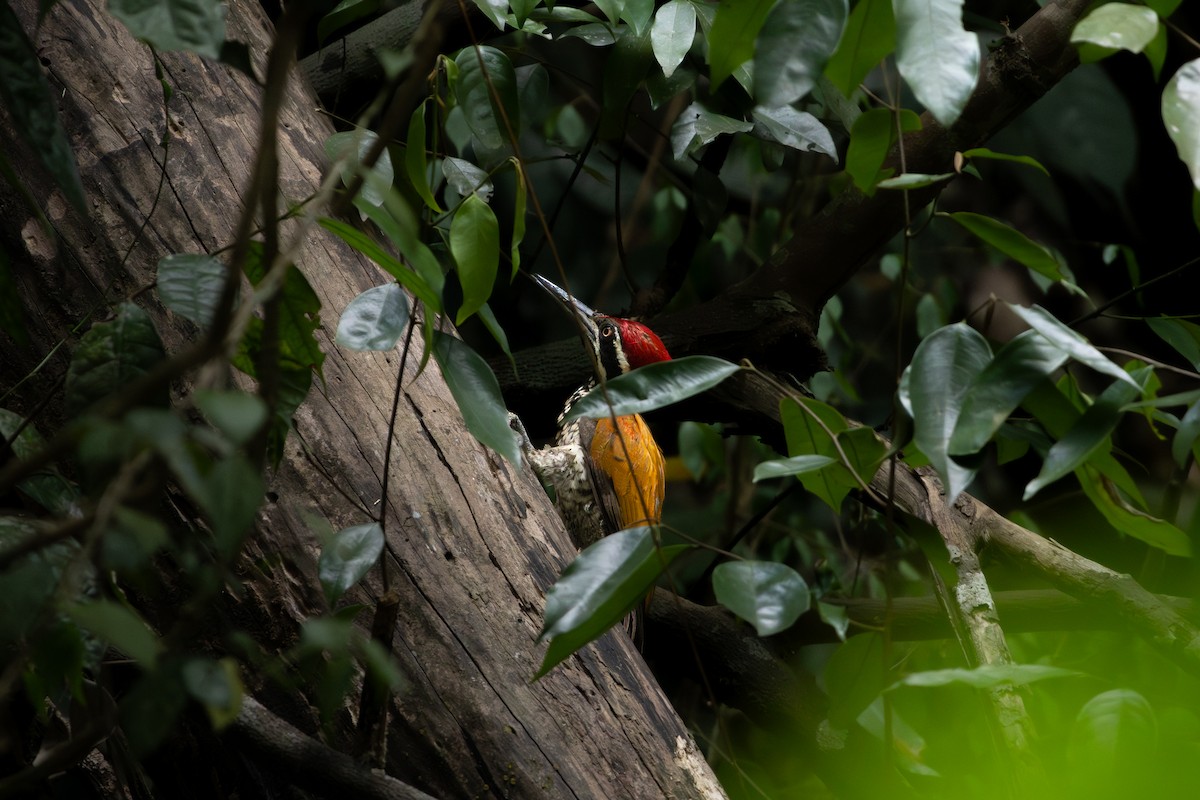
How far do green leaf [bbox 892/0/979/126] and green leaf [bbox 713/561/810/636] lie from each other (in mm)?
419

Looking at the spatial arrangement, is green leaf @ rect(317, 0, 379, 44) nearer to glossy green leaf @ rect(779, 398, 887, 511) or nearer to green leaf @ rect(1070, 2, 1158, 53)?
glossy green leaf @ rect(779, 398, 887, 511)

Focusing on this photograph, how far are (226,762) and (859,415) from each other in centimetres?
346

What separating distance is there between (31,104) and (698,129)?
1.27m

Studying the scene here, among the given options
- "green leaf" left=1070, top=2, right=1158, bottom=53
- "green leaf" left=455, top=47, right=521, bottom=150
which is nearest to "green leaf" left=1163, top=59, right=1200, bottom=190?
"green leaf" left=1070, top=2, right=1158, bottom=53

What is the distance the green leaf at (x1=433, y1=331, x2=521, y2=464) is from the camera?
1.07 meters

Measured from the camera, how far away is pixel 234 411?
61 cm

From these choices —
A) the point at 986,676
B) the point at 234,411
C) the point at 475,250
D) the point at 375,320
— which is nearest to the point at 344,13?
the point at 475,250

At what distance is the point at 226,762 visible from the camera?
54.4 inches

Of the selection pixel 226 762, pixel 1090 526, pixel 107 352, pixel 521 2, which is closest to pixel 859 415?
pixel 1090 526

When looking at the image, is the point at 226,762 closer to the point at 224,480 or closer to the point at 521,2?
the point at 224,480

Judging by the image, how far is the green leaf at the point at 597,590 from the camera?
0.93 metres

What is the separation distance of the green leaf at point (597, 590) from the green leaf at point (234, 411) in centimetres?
37

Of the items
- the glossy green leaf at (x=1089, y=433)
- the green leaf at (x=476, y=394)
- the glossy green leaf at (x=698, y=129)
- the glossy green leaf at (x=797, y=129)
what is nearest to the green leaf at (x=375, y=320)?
the green leaf at (x=476, y=394)

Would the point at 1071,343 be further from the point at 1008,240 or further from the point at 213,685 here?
the point at 213,685
